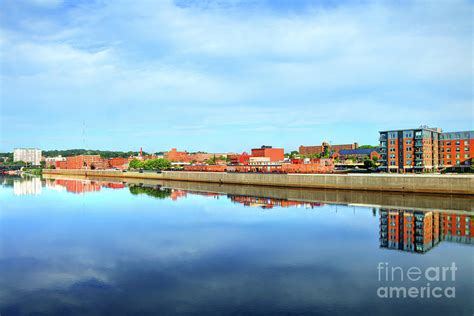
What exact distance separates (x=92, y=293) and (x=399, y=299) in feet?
54.3

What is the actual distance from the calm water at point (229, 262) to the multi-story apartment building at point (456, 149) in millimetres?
62040

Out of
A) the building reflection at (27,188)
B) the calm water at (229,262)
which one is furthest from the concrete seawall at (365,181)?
the building reflection at (27,188)

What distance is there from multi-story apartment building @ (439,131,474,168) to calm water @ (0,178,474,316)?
6204cm

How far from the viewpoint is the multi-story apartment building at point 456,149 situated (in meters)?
100

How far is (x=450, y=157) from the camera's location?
341 ft

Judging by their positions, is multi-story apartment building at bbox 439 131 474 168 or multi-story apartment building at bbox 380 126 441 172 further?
multi-story apartment building at bbox 439 131 474 168

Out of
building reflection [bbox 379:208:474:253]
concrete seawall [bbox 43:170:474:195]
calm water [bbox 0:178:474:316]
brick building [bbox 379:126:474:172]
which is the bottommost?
calm water [bbox 0:178:474:316]

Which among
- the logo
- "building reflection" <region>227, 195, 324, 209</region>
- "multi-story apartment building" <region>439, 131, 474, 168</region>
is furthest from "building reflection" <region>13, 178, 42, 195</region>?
"multi-story apartment building" <region>439, 131, 474, 168</region>

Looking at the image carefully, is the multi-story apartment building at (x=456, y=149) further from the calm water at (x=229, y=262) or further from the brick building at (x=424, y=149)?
the calm water at (x=229, y=262)

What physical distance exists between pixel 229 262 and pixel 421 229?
22290 mm

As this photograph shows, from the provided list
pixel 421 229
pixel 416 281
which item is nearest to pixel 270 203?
pixel 421 229

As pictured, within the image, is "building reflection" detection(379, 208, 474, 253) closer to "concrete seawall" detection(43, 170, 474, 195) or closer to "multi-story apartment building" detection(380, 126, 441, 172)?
"concrete seawall" detection(43, 170, 474, 195)

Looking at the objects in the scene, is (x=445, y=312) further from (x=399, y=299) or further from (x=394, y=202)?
(x=394, y=202)

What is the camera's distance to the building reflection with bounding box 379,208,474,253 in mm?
32375
